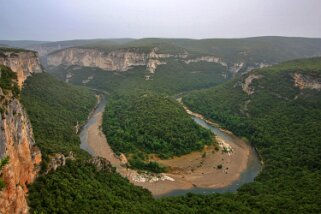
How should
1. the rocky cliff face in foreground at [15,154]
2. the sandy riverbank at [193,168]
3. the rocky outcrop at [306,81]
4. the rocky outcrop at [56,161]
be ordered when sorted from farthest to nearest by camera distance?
the rocky outcrop at [306,81] → the sandy riverbank at [193,168] → the rocky outcrop at [56,161] → the rocky cliff face in foreground at [15,154]

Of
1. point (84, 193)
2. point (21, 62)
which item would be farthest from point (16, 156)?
point (21, 62)

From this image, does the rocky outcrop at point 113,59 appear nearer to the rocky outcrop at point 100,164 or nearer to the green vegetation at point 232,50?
the green vegetation at point 232,50

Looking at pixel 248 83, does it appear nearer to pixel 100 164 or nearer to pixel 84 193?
pixel 100 164

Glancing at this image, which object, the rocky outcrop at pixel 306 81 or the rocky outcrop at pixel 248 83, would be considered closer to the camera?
the rocky outcrop at pixel 306 81

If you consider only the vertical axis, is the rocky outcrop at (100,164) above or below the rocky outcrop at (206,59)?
below

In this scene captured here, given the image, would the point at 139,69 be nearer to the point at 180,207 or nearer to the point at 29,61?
the point at 29,61

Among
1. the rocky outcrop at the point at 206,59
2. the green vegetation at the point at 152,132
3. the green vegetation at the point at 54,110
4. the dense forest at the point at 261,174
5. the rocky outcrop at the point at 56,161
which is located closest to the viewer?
the dense forest at the point at 261,174

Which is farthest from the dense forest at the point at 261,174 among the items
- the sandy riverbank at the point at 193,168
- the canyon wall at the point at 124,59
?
the canyon wall at the point at 124,59

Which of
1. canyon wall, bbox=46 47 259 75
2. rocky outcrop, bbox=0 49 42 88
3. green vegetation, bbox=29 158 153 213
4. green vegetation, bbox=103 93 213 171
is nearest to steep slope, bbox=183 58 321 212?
green vegetation, bbox=103 93 213 171
